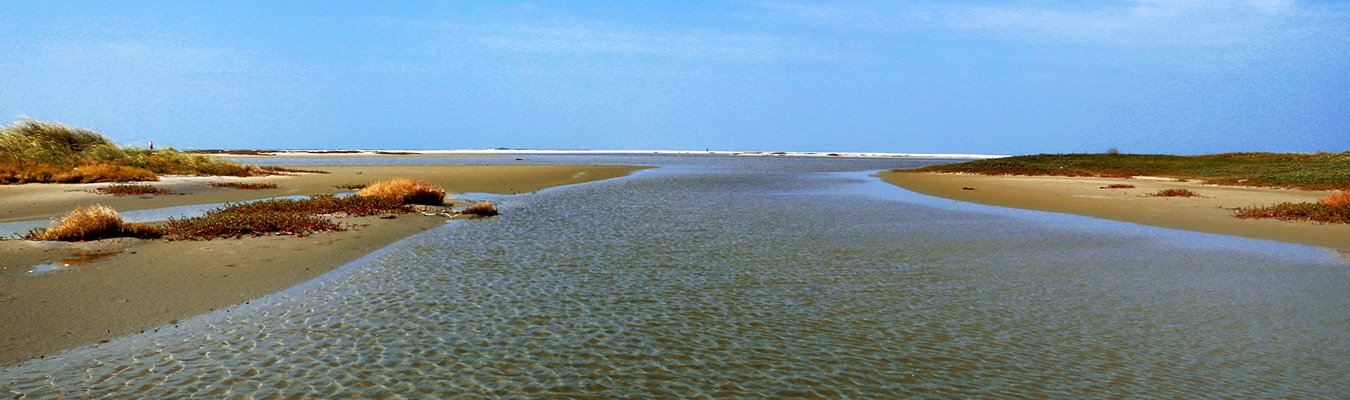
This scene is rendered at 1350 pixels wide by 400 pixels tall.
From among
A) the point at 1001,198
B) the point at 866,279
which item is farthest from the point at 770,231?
the point at 1001,198

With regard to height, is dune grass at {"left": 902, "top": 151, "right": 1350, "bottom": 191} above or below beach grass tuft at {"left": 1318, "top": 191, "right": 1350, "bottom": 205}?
above

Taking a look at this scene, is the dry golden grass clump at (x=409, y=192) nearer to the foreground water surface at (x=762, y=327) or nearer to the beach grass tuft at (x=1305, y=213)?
the foreground water surface at (x=762, y=327)

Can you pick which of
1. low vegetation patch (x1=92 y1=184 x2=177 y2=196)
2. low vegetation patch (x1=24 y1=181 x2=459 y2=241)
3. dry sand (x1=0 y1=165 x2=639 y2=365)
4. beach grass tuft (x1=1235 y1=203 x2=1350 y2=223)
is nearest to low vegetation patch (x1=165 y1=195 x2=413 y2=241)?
low vegetation patch (x1=24 y1=181 x2=459 y2=241)

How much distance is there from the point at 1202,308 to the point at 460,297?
33.4ft

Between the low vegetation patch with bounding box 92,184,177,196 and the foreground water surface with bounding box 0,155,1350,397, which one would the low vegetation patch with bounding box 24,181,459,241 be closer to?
the foreground water surface with bounding box 0,155,1350,397

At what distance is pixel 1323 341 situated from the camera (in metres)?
8.58

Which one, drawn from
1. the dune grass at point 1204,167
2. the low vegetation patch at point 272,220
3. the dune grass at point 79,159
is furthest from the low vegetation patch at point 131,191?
Result: the dune grass at point 1204,167

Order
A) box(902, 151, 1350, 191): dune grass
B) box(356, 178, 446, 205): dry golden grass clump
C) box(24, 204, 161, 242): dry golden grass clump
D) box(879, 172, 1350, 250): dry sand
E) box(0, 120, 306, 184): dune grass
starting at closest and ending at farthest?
box(24, 204, 161, 242): dry golden grass clump, box(879, 172, 1350, 250): dry sand, box(356, 178, 446, 205): dry golden grass clump, box(0, 120, 306, 184): dune grass, box(902, 151, 1350, 191): dune grass

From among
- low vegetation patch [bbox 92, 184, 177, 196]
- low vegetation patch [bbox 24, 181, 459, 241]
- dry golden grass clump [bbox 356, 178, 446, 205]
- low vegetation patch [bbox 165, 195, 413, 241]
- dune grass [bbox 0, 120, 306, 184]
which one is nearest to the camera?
low vegetation patch [bbox 24, 181, 459, 241]

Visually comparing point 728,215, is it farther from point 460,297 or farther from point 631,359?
point 631,359

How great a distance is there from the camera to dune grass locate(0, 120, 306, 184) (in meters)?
32.8

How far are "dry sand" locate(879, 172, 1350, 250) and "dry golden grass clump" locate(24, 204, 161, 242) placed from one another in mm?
25473

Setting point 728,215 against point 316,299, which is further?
point 728,215

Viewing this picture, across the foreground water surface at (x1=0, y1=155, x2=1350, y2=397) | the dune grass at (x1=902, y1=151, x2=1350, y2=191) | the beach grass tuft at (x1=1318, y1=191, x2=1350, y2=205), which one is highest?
the dune grass at (x1=902, y1=151, x2=1350, y2=191)
